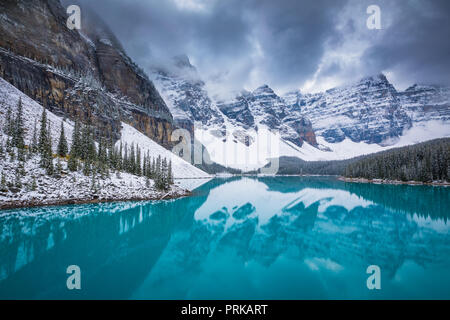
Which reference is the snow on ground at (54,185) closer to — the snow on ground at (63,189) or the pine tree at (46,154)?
the snow on ground at (63,189)

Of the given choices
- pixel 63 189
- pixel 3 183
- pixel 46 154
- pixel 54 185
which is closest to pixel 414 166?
pixel 63 189

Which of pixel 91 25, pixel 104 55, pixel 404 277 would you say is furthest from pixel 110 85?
pixel 404 277

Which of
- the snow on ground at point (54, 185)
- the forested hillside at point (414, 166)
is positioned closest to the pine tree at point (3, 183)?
the snow on ground at point (54, 185)

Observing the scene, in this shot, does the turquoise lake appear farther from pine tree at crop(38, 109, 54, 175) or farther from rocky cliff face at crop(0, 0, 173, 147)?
rocky cliff face at crop(0, 0, 173, 147)

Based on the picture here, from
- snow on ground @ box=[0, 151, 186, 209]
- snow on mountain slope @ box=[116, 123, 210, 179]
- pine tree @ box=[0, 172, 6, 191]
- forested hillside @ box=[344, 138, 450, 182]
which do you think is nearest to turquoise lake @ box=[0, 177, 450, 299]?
snow on ground @ box=[0, 151, 186, 209]

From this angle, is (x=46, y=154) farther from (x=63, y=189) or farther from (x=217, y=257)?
(x=217, y=257)

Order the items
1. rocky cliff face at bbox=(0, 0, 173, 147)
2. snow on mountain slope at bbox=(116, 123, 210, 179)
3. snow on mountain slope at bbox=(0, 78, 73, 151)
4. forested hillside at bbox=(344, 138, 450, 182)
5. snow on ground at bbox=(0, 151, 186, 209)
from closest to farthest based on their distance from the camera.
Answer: snow on ground at bbox=(0, 151, 186, 209) < snow on mountain slope at bbox=(0, 78, 73, 151) < rocky cliff face at bbox=(0, 0, 173, 147) < forested hillside at bbox=(344, 138, 450, 182) < snow on mountain slope at bbox=(116, 123, 210, 179)
